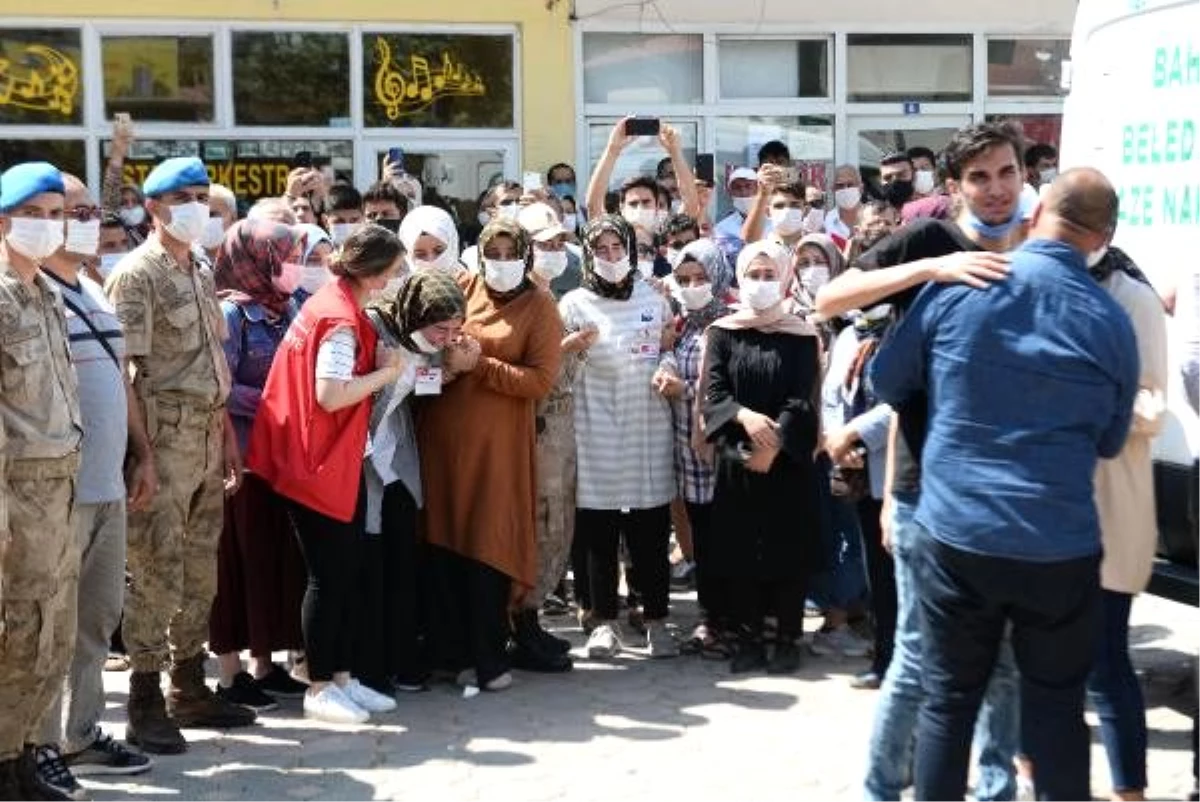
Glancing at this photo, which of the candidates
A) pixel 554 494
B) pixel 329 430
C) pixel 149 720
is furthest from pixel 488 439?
pixel 149 720

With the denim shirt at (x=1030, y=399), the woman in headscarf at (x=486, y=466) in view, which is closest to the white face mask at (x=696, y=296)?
the woman in headscarf at (x=486, y=466)

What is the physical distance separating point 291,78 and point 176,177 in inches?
366

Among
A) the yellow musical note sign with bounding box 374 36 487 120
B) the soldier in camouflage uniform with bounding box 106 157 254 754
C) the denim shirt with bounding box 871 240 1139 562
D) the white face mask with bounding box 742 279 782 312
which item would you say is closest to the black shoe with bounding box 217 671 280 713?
the soldier in camouflage uniform with bounding box 106 157 254 754

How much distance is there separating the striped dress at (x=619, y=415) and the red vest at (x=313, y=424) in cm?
129

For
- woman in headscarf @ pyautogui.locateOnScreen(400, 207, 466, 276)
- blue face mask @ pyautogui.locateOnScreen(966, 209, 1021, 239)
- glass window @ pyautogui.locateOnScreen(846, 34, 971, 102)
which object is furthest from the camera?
glass window @ pyautogui.locateOnScreen(846, 34, 971, 102)

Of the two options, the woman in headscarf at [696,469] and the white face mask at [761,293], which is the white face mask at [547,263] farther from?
the white face mask at [761,293]

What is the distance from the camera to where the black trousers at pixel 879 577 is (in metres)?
6.34

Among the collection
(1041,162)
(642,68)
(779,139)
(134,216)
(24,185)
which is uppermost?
(642,68)

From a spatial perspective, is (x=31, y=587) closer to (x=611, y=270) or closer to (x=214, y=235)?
(x=214, y=235)

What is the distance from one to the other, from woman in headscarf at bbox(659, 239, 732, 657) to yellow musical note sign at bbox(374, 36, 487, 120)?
8279mm

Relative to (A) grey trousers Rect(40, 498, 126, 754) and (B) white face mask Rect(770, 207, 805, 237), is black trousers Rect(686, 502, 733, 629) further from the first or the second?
(A) grey trousers Rect(40, 498, 126, 754)

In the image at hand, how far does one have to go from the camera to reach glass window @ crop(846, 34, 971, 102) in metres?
16.0

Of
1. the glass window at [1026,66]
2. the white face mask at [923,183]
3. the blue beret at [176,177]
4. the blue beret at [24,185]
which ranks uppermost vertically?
the glass window at [1026,66]

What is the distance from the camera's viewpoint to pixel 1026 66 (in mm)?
16328
